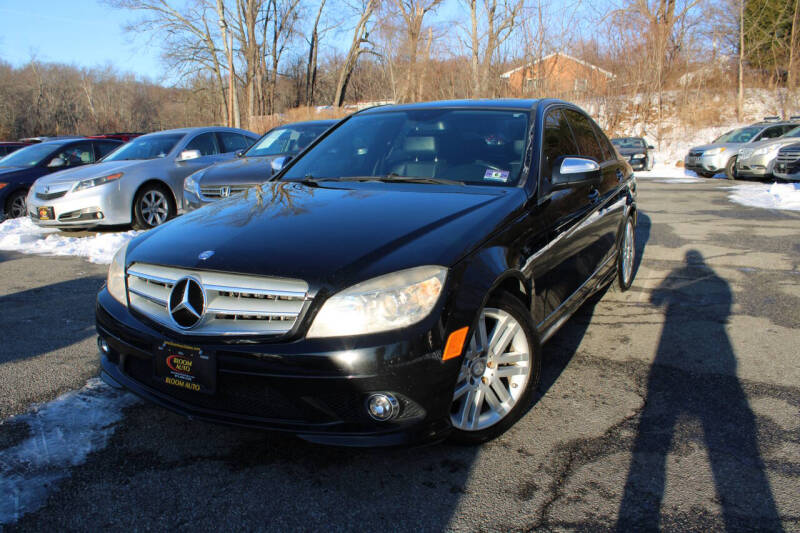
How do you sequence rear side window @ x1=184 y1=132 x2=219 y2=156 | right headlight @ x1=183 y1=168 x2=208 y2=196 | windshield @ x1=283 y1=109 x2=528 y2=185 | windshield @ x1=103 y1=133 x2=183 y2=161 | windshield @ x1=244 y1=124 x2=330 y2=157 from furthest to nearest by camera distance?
rear side window @ x1=184 y1=132 x2=219 y2=156
windshield @ x1=103 y1=133 x2=183 y2=161
windshield @ x1=244 y1=124 x2=330 y2=157
right headlight @ x1=183 y1=168 x2=208 y2=196
windshield @ x1=283 y1=109 x2=528 y2=185

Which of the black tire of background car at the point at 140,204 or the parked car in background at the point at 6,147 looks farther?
the parked car in background at the point at 6,147

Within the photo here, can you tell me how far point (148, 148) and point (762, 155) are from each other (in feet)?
49.3

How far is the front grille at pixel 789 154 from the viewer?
48.1 ft

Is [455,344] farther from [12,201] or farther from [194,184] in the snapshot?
[12,201]

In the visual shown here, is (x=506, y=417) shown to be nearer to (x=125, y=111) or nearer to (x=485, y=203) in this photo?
(x=485, y=203)

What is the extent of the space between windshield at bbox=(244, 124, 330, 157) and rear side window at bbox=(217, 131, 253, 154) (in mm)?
1316

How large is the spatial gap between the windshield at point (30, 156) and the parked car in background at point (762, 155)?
16.7m

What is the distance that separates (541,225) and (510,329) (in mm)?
720

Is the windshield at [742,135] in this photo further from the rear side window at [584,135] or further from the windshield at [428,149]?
the windshield at [428,149]

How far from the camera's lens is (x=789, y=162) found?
14820 mm

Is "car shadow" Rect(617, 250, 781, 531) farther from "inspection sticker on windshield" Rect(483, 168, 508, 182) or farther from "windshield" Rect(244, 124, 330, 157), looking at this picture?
"windshield" Rect(244, 124, 330, 157)

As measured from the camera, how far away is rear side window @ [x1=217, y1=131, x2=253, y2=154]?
1052cm

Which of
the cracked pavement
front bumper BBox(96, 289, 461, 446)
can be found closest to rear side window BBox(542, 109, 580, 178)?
the cracked pavement

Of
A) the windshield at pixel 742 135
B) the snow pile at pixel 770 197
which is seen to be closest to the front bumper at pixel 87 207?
the snow pile at pixel 770 197
